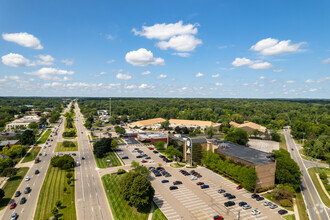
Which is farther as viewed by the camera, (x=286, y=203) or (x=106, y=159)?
(x=106, y=159)

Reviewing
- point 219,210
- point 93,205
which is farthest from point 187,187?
point 93,205

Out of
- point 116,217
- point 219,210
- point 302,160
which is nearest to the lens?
point 116,217

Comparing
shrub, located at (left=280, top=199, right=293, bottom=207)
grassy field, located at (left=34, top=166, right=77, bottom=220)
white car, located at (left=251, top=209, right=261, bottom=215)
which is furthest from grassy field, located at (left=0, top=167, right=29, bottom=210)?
shrub, located at (left=280, top=199, right=293, bottom=207)

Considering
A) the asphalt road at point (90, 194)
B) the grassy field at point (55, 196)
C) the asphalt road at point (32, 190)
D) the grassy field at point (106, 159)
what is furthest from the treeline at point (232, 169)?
the asphalt road at point (32, 190)

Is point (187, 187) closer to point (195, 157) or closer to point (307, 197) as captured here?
point (195, 157)

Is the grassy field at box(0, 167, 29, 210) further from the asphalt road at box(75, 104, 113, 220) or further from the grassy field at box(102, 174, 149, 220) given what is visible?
the grassy field at box(102, 174, 149, 220)

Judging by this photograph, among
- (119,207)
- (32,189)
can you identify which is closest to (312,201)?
(119,207)

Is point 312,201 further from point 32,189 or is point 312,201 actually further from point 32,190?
point 32,189
